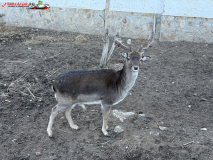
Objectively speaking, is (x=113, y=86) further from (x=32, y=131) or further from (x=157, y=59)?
(x=157, y=59)

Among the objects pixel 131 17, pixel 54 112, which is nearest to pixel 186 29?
pixel 131 17

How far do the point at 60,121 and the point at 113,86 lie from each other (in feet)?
5.31

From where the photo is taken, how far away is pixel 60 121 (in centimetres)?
511

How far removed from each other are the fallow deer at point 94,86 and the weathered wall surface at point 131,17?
18.5 feet

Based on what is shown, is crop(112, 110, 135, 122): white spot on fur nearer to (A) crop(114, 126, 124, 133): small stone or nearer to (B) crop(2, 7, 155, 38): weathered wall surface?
(A) crop(114, 126, 124, 133): small stone

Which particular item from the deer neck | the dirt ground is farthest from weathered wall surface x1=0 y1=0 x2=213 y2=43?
the deer neck

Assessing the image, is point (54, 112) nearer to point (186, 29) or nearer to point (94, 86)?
point (94, 86)

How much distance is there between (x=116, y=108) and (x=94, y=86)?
1.45m

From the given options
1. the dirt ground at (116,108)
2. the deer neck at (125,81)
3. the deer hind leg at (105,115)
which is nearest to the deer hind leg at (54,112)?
the dirt ground at (116,108)

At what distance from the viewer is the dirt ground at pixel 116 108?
4141mm

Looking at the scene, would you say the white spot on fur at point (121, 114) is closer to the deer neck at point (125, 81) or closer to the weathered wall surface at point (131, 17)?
the deer neck at point (125, 81)

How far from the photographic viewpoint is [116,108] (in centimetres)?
557

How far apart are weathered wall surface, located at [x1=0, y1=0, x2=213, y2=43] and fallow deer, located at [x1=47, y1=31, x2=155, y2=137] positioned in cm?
565

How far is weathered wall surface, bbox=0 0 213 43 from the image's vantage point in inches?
358
